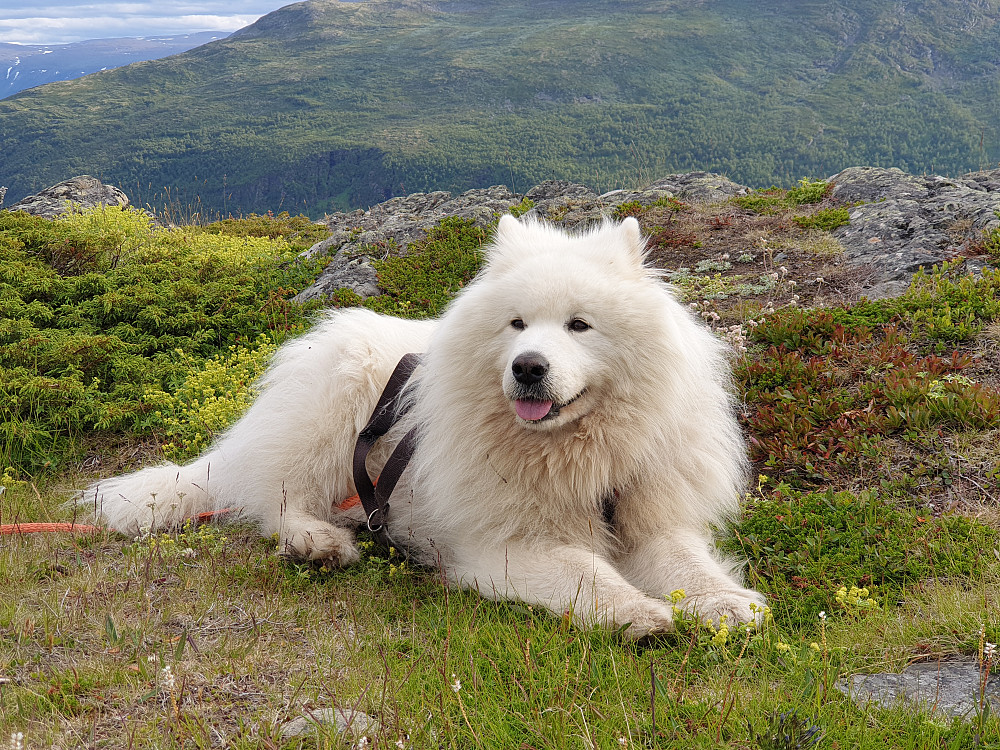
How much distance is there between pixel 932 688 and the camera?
235 cm

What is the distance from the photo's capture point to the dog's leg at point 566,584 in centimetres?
300

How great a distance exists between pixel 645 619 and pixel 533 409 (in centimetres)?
103

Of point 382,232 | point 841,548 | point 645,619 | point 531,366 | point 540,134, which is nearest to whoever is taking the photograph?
point 645,619

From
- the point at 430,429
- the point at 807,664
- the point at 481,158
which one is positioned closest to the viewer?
the point at 807,664

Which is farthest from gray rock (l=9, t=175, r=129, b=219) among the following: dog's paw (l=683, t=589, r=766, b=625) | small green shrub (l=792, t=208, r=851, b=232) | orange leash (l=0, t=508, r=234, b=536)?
dog's paw (l=683, t=589, r=766, b=625)

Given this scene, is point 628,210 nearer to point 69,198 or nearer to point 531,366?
point 531,366

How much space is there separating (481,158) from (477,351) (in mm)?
154375

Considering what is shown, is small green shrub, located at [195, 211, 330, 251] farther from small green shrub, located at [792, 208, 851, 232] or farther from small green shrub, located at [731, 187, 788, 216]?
small green shrub, located at [792, 208, 851, 232]

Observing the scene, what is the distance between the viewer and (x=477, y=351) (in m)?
3.63

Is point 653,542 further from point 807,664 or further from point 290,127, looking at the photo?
point 290,127

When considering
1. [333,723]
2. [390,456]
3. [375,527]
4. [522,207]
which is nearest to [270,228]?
[522,207]

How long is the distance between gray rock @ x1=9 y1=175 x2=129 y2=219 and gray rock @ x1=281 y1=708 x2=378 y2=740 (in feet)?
38.4

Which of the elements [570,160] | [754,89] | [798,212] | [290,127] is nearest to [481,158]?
[570,160]

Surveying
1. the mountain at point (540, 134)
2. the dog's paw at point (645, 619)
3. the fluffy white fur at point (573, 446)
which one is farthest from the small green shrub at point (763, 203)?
the mountain at point (540, 134)
